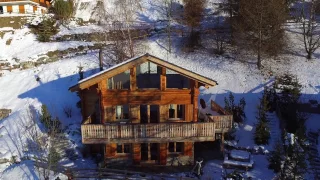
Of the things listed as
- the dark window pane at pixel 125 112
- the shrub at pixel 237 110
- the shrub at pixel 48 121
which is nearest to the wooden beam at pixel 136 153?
the dark window pane at pixel 125 112

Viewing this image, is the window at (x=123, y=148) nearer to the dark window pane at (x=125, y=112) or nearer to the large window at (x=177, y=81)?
the dark window pane at (x=125, y=112)

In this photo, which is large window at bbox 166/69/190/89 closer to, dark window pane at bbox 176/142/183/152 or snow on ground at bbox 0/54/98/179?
dark window pane at bbox 176/142/183/152

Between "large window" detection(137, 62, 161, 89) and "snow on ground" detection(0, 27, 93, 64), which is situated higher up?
"snow on ground" detection(0, 27, 93, 64)

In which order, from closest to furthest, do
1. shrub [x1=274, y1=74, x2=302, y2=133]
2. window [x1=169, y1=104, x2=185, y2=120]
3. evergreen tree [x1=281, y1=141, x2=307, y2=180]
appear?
evergreen tree [x1=281, y1=141, x2=307, y2=180], window [x1=169, y1=104, x2=185, y2=120], shrub [x1=274, y1=74, x2=302, y2=133]

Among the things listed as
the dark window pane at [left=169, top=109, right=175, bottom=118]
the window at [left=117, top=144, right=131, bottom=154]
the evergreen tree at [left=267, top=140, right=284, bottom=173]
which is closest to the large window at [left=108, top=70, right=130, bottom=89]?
the dark window pane at [left=169, top=109, right=175, bottom=118]

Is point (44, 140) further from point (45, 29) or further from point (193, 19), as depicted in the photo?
point (193, 19)

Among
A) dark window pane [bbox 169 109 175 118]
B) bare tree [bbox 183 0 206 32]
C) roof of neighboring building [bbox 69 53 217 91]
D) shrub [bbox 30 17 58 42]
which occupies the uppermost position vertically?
bare tree [bbox 183 0 206 32]

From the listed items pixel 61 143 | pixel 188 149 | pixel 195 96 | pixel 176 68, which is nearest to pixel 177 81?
pixel 176 68

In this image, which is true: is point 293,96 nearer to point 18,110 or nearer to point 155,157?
point 155,157
